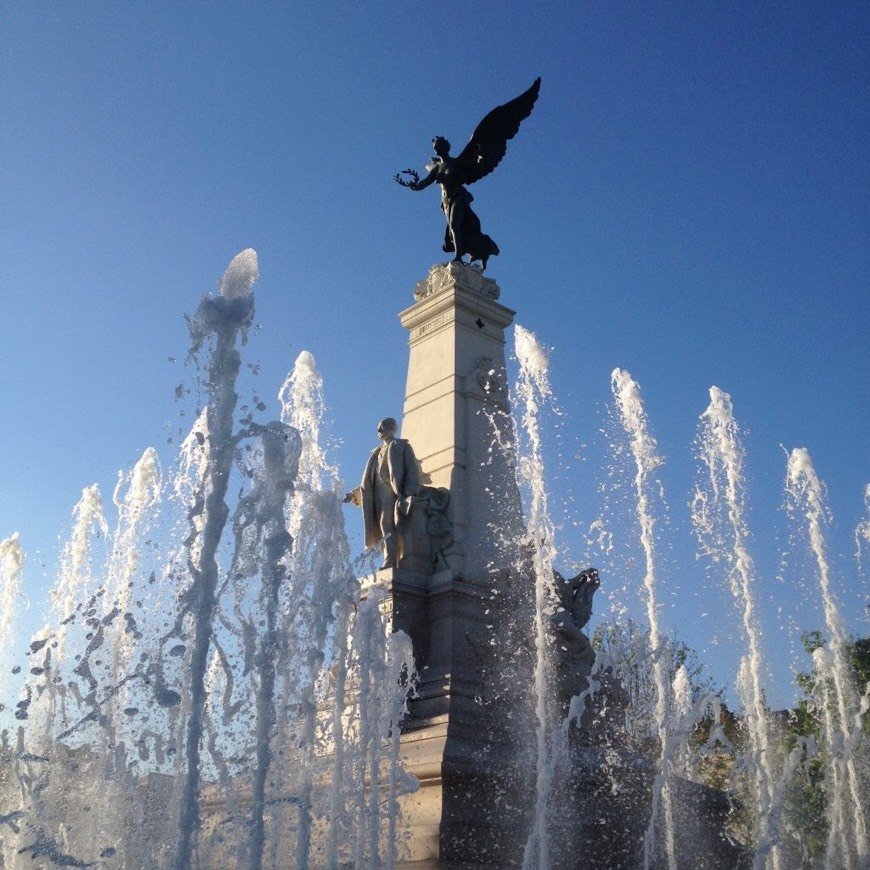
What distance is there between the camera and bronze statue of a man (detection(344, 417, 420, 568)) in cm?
1131

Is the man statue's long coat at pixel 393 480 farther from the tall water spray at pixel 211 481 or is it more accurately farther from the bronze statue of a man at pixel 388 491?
the tall water spray at pixel 211 481

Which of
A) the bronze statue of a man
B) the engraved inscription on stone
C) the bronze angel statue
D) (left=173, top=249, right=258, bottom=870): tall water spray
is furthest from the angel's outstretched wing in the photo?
(left=173, top=249, right=258, bottom=870): tall water spray

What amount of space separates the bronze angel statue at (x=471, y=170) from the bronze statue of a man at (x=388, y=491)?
3.67 metres

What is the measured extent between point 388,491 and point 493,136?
634cm

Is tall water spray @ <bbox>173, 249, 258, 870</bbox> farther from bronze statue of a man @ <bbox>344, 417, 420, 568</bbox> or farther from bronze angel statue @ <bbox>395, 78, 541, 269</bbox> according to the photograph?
bronze angel statue @ <bbox>395, 78, 541, 269</bbox>

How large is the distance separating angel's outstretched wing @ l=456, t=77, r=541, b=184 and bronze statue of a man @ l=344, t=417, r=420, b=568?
189 inches

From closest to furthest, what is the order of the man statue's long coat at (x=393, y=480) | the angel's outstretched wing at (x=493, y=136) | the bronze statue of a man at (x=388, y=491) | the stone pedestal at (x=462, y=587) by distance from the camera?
1. the stone pedestal at (x=462, y=587)
2. the bronze statue of a man at (x=388, y=491)
3. the man statue's long coat at (x=393, y=480)
4. the angel's outstretched wing at (x=493, y=136)

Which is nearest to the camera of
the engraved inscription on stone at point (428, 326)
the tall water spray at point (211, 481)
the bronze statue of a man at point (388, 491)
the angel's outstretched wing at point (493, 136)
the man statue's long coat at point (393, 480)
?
the tall water spray at point (211, 481)

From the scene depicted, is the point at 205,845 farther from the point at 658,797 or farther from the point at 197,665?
the point at 658,797

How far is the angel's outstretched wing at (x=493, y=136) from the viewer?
48.5 feet

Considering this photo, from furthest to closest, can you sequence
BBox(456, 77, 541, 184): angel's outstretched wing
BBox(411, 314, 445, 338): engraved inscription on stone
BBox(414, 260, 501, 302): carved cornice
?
BBox(456, 77, 541, 184): angel's outstretched wing → BBox(414, 260, 501, 302): carved cornice → BBox(411, 314, 445, 338): engraved inscription on stone

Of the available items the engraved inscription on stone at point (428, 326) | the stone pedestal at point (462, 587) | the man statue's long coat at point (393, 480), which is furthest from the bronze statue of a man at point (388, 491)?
the engraved inscription on stone at point (428, 326)

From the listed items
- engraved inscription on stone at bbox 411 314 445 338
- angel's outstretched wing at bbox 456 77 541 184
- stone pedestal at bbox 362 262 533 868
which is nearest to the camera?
stone pedestal at bbox 362 262 533 868

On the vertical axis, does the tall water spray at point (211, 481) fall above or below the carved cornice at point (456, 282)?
below
